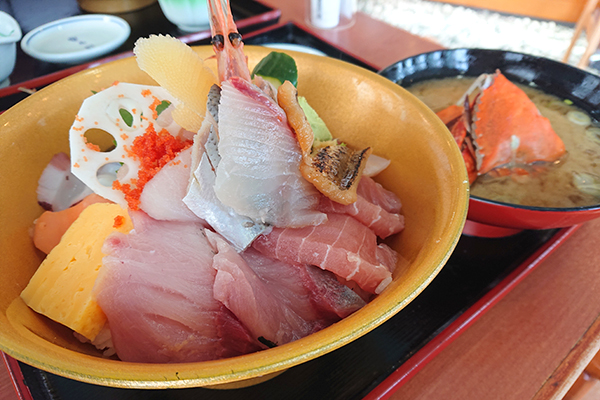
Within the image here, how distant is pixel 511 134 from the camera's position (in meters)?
1.20

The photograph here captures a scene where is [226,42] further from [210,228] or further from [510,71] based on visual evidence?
[510,71]

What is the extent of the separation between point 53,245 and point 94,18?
6.48 feet

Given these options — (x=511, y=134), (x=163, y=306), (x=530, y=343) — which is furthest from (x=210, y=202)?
(x=511, y=134)

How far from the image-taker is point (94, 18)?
7.45 ft

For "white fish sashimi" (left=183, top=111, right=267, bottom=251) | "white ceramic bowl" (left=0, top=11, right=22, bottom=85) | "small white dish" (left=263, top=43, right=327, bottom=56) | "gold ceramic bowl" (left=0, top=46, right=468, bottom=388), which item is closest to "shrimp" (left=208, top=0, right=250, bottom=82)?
"white fish sashimi" (left=183, top=111, right=267, bottom=251)

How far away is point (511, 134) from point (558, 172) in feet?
0.69

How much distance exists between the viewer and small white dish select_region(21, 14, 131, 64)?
6.34ft

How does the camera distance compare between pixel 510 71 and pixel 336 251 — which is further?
pixel 510 71

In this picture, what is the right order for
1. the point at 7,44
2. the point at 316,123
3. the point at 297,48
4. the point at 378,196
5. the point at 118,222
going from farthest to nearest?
the point at 297,48, the point at 7,44, the point at 316,123, the point at 378,196, the point at 118,222

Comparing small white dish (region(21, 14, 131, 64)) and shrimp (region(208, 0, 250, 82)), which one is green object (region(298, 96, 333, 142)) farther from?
small white dish (region(21, 14, 131, 64))

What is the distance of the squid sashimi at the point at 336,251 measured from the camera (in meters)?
0.76

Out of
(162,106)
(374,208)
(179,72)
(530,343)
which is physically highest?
(179,72)

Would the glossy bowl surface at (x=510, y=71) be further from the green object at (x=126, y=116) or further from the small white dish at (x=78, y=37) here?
the small white dish at (x=78, y=37)

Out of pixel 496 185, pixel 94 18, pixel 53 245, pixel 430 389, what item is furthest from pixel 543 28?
pixel 53 245
